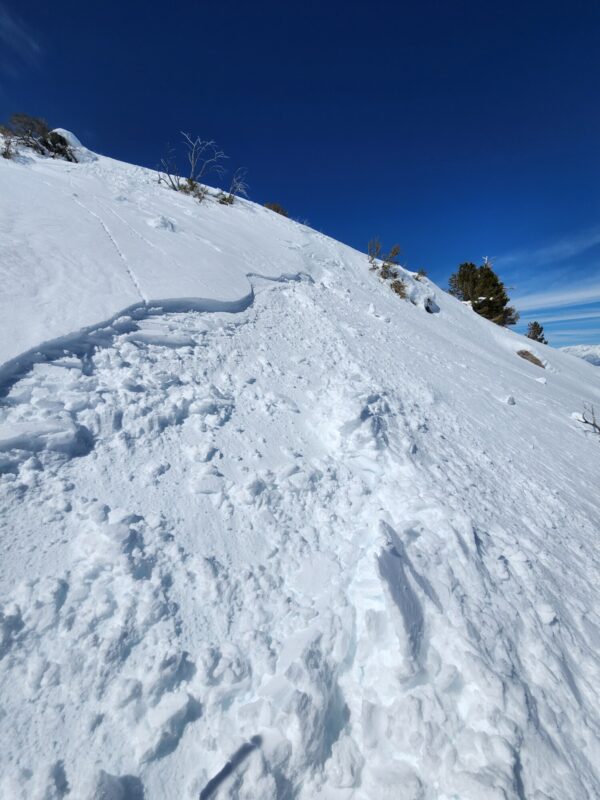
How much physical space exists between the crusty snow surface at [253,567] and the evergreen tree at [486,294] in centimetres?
1560

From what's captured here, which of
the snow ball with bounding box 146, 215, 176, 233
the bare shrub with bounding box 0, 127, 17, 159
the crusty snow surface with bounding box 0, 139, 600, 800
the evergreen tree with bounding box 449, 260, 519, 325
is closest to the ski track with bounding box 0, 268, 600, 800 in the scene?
the crusty snow surface with bounding box 0, 139, 600, 800

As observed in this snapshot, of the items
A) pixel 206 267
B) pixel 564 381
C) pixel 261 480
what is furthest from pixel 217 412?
pixel 564 381

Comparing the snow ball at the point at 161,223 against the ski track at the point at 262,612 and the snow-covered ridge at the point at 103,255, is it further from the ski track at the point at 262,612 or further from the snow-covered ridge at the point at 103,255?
the ski track at the point at 262,612

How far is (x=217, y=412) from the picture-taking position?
2.92 m

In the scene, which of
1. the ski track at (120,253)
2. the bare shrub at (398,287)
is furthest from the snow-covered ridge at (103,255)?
the bare shrub at (398,287)

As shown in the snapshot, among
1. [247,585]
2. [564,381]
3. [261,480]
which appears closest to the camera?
[247,585]

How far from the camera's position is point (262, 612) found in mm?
1848

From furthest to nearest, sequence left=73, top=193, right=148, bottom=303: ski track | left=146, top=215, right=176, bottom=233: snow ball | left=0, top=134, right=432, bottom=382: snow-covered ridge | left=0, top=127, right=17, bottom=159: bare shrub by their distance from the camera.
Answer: left=0, top=127, right=17, bottom=159: bare shrub → left=146, top=215, right=176, bottom=233: snow ball → left=73, top=193, right=148, bottom=303: ski track → left=0, top=134, right=432, bottom=382: snow-covered ridge

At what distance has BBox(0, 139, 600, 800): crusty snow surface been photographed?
1414mm

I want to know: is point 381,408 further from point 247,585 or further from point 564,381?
point 564,381

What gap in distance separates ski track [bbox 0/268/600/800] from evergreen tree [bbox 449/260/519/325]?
17131 mm

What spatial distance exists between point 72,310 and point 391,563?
327cm

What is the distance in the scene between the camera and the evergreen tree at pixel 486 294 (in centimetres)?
1753

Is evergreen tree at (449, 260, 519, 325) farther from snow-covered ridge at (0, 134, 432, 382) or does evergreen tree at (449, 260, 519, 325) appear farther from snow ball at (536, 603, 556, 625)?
snow ball at (536, 603, 556, 625)
